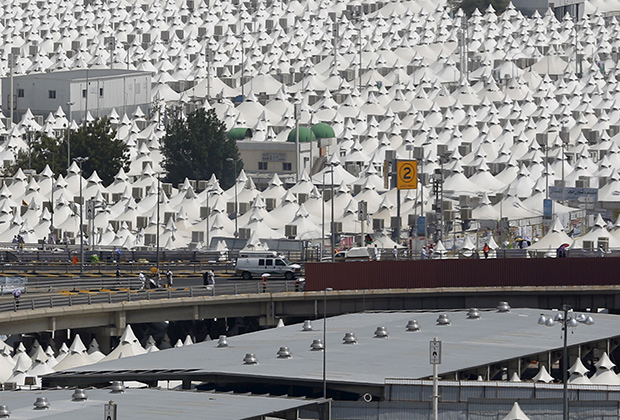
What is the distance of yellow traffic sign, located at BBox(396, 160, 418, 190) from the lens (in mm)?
112938

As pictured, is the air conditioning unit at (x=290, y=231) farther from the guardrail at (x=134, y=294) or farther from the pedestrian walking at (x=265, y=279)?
the guardrail at (x=134, y=294)

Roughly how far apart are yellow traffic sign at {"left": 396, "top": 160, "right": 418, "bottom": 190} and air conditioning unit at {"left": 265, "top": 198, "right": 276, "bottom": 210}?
52.2ft

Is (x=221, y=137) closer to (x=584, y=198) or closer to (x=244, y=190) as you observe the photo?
(x=244, y=190)

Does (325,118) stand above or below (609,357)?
above

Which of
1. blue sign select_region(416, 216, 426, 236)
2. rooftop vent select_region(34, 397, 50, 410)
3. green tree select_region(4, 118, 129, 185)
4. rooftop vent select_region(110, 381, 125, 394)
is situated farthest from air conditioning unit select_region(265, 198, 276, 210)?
rooftop vent select_region(34, 397, 50, 410)

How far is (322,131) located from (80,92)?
86.4 feet

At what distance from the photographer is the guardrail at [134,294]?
268 feet

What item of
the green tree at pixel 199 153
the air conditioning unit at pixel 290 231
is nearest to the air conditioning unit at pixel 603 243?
the air conditioning unit at pixel 290 231

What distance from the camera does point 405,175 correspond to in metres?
114

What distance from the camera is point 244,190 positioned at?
131625 mm

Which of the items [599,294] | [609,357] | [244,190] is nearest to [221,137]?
[244,190]

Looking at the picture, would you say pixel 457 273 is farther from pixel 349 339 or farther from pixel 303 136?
pixel 303 136

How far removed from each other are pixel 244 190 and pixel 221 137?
61.7ft

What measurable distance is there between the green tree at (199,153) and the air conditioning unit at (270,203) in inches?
693
